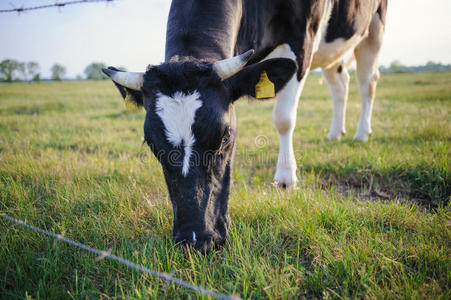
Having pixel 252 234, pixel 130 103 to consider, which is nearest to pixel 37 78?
pixel 130 103

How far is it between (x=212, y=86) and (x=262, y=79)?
536 mm

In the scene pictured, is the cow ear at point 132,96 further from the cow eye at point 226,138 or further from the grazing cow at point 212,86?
the cow eye at point 226,138

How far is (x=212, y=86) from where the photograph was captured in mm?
2072

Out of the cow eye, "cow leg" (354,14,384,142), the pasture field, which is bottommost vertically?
the pasture field

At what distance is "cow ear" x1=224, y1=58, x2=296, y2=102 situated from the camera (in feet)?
7.50

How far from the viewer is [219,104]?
6.77 feet

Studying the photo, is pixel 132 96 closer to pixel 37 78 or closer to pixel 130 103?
pixel 130 103

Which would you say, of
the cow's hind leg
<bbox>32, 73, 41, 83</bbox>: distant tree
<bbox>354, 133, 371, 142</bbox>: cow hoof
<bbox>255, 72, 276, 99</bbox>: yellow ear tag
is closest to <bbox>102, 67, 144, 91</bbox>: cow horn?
<bbox>255, 72, 276, 99</bbox>: yellow ear tag

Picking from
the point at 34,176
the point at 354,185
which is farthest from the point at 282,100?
the point at 34,176

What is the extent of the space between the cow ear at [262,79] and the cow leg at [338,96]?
352 centimetres

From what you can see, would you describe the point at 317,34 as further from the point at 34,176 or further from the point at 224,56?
the point at 34,176

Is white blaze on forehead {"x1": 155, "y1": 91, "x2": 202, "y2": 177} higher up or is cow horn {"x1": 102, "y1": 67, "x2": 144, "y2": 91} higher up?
cow horn {"x1": 102, "y1": 67, "x2": 144, "y2": 91}

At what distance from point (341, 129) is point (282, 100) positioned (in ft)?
8.86

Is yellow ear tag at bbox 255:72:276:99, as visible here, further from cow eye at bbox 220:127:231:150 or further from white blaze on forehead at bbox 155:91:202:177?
white blaze on forehead at bbox 155:91:202:177
